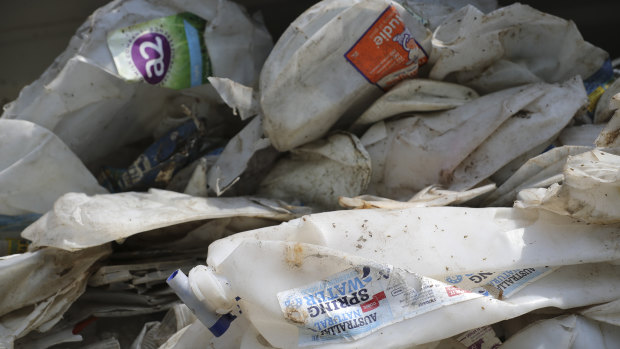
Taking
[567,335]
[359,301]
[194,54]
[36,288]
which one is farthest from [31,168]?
[567,335]

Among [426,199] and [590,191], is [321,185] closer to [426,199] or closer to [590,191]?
[426,199]

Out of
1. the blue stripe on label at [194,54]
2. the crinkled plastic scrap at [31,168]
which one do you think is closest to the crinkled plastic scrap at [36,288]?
the crinkled plastic scrap at [31,168]

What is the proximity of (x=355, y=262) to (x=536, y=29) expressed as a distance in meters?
0.51

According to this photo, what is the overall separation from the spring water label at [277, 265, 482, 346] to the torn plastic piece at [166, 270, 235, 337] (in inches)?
3.2

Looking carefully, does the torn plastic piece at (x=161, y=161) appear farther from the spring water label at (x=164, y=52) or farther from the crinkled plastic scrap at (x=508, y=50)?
the crinkled plastic scrap at (x=508, y=50)

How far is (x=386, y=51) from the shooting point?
32.2 inches

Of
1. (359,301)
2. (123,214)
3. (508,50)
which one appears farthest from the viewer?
(508,50)

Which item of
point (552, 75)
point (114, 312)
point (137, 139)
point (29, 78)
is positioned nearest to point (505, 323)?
point (552, 75)

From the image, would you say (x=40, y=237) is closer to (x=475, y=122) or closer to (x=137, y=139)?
(x=137, y=139)

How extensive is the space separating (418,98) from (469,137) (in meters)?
0.10

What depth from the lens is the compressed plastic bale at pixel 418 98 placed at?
842mm

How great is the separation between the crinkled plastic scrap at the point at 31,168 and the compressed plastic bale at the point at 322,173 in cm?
32

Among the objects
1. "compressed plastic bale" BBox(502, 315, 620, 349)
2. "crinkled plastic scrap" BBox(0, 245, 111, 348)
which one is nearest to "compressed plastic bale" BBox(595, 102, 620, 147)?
"compressed plastic bale" BBox(502, 315, 620, 349)

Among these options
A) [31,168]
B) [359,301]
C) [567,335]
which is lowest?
[567,335]
